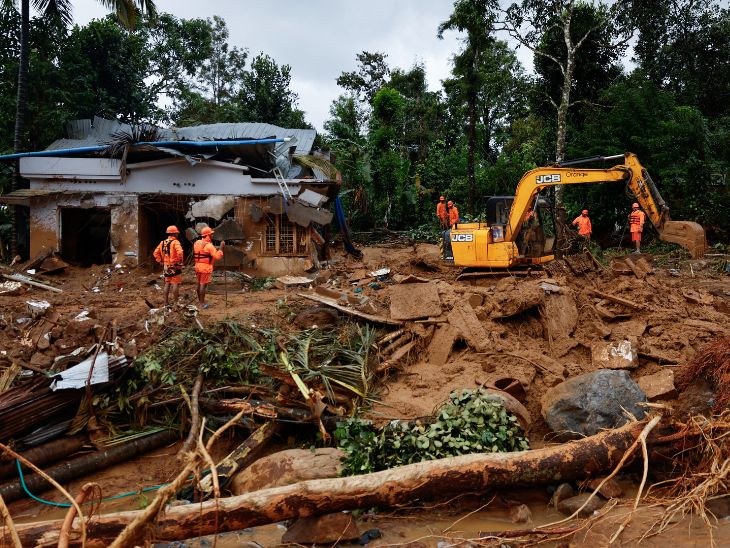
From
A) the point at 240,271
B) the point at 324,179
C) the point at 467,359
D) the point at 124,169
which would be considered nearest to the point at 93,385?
the point at 467,359

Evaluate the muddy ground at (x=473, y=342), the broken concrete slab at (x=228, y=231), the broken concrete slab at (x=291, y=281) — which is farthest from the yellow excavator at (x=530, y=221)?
→ the broken concrete slab at (x=228, y=231)

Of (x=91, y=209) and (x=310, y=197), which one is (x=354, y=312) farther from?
(x=91, y=209)

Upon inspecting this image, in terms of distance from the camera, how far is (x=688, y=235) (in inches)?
367

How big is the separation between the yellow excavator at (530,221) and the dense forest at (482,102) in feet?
32.7

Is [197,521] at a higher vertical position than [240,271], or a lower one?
lower

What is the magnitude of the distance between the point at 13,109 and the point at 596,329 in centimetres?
2054

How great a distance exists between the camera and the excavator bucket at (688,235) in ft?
30.1

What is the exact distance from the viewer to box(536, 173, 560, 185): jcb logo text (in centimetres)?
1053

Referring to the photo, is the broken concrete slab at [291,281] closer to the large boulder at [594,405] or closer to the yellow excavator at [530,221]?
the yellow excavator at [530,221]

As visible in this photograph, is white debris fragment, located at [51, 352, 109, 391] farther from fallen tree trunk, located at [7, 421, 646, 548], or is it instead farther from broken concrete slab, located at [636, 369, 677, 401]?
broken concrete slab, located at [636, 369, 677, 401]

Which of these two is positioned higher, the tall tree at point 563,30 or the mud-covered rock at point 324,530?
the tall tree at point 563,30

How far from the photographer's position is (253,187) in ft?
51.9

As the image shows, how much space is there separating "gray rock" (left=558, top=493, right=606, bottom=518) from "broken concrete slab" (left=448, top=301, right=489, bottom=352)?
3.42 meters

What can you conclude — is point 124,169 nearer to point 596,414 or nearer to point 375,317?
point 375,317
